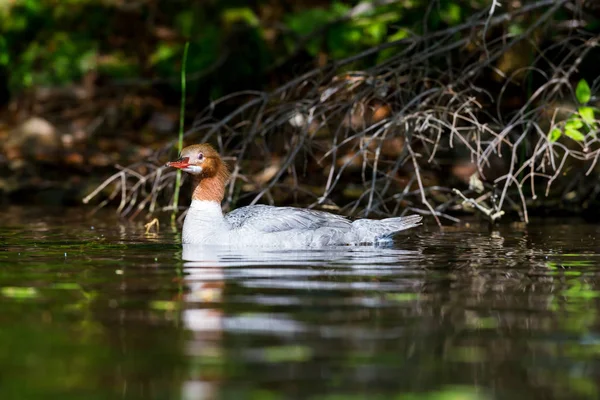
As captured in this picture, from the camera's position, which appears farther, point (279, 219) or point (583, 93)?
point (583, 93)

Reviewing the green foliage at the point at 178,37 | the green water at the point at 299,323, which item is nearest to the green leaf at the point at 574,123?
the green water at the point at 299,323

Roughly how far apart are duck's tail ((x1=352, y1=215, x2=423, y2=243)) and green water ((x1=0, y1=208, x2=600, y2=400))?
28.2 inches

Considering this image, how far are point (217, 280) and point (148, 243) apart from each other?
2360 mm

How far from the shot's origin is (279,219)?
27.7 feet

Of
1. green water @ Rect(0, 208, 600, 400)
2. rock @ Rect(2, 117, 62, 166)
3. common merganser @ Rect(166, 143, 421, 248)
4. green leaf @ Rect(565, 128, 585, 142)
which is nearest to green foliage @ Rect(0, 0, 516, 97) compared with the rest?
rock @ Rect(2, 117, 62, 166)

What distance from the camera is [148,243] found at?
8406 mm

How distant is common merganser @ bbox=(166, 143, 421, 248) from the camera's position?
834cm

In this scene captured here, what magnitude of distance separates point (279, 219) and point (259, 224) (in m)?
0.18

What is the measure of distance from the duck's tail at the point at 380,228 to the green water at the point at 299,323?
2.35 feet

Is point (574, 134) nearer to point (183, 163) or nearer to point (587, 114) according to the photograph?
point (587, 114)

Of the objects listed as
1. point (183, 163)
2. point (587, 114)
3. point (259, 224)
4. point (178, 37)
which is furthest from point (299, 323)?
point (178, 37)

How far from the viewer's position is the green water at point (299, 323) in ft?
12.0

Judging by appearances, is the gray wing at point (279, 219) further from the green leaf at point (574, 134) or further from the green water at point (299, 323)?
the green leaf at point (574, 134)

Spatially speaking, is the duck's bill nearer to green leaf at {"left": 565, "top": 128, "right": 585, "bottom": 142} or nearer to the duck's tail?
the duck's tail
